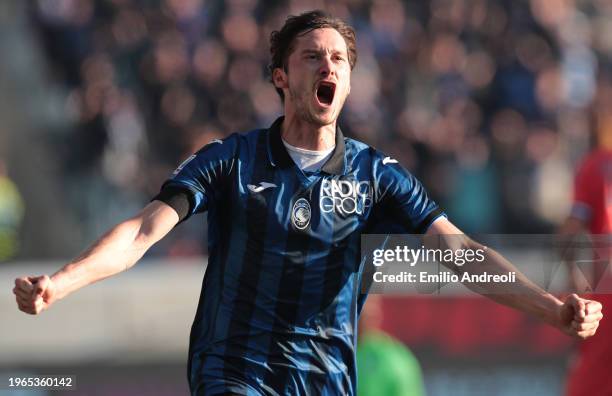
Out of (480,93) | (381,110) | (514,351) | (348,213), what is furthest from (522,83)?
(348,213)

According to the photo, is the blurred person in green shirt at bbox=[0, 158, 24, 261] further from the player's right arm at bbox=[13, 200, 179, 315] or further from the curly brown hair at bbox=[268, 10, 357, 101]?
the player's right arm at bbox=[13, 200, 179, 315]

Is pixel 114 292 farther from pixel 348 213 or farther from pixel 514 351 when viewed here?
pixel 348 213

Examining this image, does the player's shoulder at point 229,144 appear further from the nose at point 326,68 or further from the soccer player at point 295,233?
the nose at point 326,68

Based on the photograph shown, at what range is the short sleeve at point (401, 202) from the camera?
5734mm

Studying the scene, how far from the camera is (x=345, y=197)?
5.64 m

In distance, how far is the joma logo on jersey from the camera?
5.61 meters

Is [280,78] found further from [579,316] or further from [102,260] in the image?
[579,316]

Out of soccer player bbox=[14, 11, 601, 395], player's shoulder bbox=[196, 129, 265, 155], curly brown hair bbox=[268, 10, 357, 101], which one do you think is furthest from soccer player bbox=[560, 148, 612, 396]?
player's shoulder bbox=[196, 129, 265, 155]

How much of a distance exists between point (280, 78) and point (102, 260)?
140 cm

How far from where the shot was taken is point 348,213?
5.62 metres

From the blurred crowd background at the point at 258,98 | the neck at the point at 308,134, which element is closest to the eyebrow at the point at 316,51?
the neck at the point at 308,134

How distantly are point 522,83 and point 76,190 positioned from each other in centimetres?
528

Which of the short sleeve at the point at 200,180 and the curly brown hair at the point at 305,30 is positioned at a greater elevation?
the curly brown hair at the point at 305,30

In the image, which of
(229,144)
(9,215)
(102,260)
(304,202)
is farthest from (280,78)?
(9,215)
